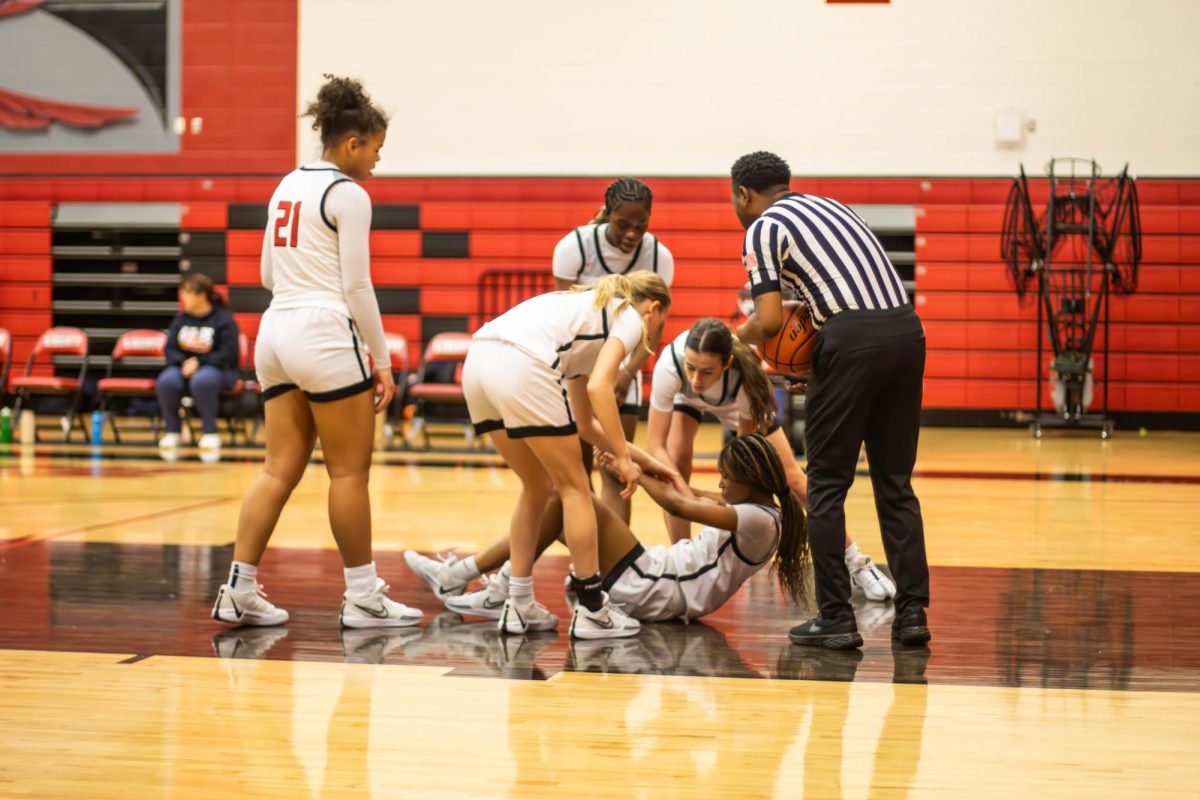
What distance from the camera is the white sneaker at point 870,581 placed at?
4.38 m

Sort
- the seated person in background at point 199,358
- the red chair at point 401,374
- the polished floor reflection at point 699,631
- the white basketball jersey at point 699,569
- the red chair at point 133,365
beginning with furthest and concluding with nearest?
the red chair at point 401,374
the red chair at point 133,365
the seated person in background at point 199,358
the white basketball jersey at point 699,569
the polished floor reflection at point 699,631

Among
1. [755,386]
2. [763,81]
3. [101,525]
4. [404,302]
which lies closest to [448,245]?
[404,302]

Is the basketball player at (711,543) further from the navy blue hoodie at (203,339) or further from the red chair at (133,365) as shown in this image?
the red chair at (133,365)

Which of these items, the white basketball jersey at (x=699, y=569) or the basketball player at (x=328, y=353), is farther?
the white basketball jersey at (x=699, y=569)

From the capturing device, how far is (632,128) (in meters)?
12.4

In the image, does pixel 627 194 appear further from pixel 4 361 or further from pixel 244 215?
pixel 244 215

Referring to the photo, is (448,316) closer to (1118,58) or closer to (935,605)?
(1118,58)

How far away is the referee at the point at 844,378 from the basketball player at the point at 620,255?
903 millimetres

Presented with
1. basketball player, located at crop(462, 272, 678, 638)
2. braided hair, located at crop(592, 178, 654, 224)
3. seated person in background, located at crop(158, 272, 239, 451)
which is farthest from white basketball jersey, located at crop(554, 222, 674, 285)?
seated person in background, located at crop(158, 272, 239, 451)

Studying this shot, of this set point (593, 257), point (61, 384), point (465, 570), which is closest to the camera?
point (465, 570)

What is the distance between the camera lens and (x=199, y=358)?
9727 mm

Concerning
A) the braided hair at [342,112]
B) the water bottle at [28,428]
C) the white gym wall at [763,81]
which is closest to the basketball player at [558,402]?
the braided hair at [342,112]

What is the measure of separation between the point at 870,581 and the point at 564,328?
1458 millimetres

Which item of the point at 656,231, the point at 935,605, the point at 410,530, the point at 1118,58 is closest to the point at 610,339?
the point at 935,605
